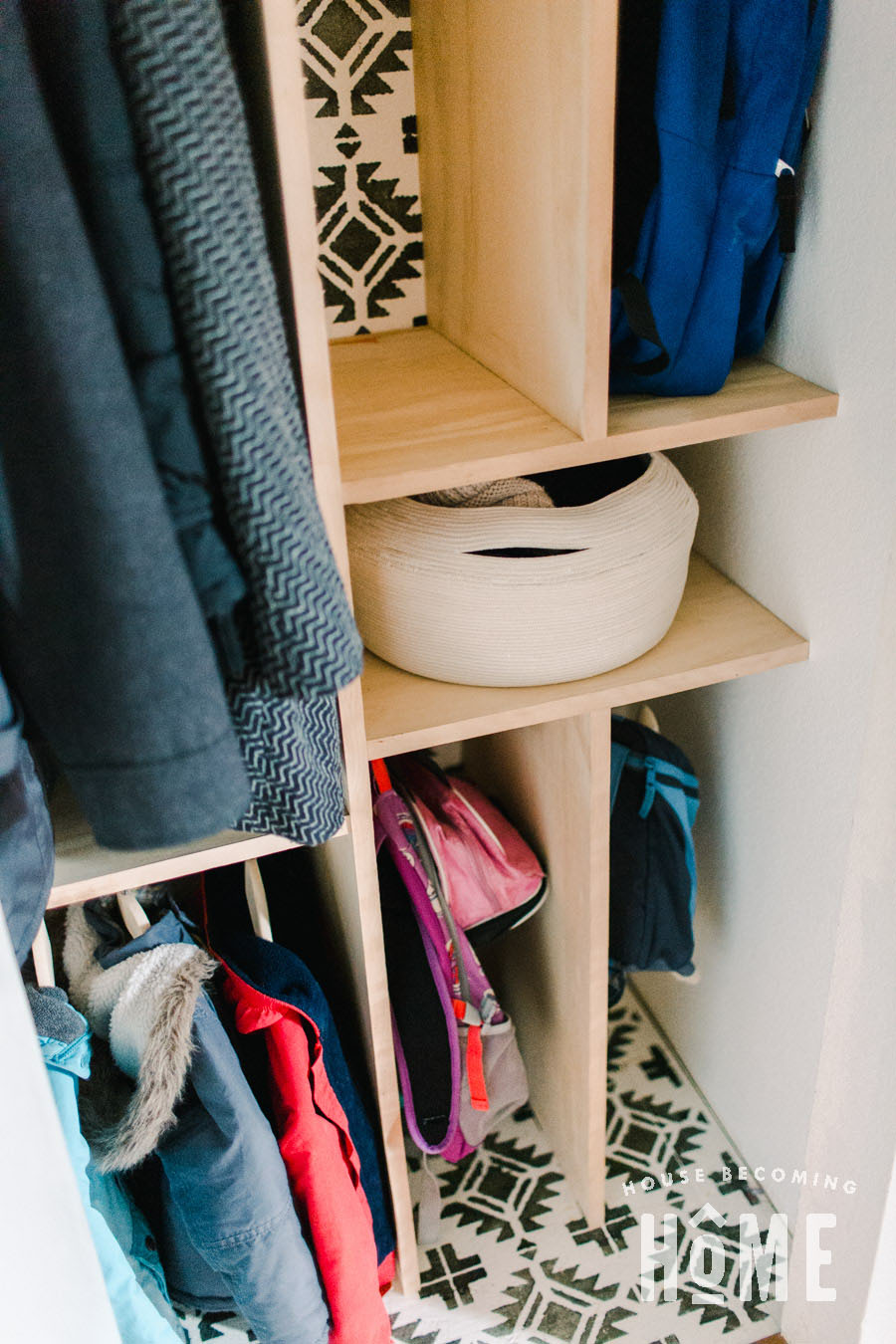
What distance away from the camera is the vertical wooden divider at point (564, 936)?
1.16 metres

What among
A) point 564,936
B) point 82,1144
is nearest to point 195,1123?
point 82,1144

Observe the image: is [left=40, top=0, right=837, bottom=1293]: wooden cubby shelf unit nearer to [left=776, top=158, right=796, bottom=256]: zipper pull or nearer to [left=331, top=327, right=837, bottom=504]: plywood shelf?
[left=331, top=327, right=837, bottom=504]: plywood shelf

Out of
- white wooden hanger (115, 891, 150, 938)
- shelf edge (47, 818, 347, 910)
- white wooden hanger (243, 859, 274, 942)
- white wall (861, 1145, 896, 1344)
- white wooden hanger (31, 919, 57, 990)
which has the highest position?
shelf edge (47, 818, 347, 910)

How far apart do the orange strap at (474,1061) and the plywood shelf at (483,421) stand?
0.68 meters

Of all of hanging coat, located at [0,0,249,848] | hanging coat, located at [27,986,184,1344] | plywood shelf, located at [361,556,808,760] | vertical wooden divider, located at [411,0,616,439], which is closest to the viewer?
hanging coat, located at [0,0,249,848]

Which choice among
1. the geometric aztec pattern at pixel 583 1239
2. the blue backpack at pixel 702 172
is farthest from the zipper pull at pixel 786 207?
the geometric aztec pattern at pixel 583 1239

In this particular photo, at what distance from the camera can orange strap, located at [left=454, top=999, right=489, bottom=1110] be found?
1278mm

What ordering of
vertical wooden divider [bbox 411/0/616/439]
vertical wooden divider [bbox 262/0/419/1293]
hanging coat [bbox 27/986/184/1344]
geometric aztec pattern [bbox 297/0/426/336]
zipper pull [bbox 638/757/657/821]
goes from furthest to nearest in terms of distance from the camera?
zipper pull [bbox 638/757/657/821] < geometric aztec pattern [bbox 297/0/426/336] < hanging coat [bbox 27/986/184/1344] < vertical wooden divider [bbox 411/0/616/439] < vertical wooden divider [bbox 262/0/419/1293]

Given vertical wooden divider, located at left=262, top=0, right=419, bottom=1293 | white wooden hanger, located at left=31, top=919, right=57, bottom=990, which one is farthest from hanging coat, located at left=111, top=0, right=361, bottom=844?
white wooden hanger, located at left=31, top=919, right=57, bottom=990

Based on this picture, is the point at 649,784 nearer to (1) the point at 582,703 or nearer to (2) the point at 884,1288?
(1) the point at 582,703

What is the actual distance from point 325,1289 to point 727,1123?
64 cm

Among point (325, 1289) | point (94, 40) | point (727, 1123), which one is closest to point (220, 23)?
point (94, 40)

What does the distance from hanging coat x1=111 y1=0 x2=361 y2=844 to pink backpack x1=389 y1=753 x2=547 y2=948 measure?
0.67 m

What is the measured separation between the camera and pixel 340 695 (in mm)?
932
